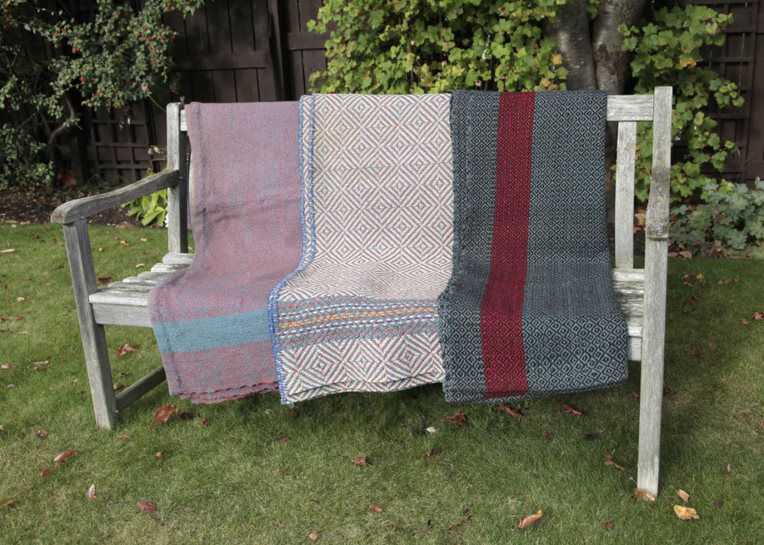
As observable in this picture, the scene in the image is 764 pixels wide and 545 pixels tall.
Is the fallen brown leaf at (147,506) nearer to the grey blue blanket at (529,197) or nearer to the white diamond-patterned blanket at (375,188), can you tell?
the white diamond-patterned blanket at (375,188)

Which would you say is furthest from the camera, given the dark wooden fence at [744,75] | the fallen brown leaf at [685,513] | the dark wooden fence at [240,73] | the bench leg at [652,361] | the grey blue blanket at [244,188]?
the dark wooden fence at [240,73]

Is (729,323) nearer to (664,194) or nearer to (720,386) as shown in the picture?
(720,386)

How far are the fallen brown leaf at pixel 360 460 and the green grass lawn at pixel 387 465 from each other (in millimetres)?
28

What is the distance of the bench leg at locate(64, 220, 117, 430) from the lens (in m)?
2.50

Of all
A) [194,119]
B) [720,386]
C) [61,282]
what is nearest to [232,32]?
[61,282]

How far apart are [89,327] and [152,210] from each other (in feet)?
10.2

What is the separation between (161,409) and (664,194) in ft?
5.80

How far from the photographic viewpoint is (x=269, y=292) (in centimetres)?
240

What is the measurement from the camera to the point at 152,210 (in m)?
5.53

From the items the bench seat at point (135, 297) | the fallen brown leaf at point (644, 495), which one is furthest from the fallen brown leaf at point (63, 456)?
the fallen brown leaf at point (644, 495)

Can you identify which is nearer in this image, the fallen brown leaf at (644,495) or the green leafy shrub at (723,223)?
the fallen brown leaf at (644,495)

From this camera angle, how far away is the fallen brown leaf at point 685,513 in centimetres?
210

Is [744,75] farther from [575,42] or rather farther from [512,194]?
[512,194]

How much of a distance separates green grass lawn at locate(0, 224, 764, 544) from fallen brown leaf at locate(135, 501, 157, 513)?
23 mm
